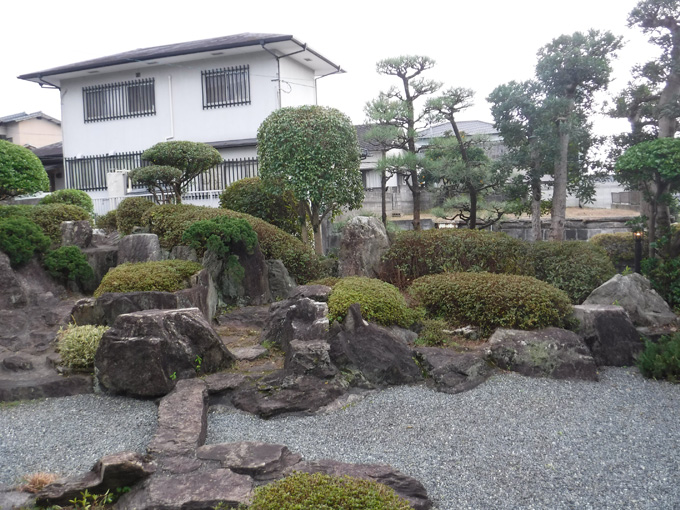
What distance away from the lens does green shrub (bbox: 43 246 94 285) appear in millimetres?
9594

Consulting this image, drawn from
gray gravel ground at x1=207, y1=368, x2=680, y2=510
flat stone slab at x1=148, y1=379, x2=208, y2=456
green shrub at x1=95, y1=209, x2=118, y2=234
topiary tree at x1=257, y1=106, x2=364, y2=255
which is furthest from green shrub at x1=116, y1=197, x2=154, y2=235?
gray gravel ground at x1=207, y1=368, x2=680, y2=510

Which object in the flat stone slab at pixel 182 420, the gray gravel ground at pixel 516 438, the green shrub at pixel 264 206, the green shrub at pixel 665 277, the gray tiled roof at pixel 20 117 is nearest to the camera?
the gray gravel ground at pixel 516 438

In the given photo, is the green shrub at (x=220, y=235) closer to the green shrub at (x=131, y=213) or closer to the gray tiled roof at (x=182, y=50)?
the green shrub at (x=131, y=213)

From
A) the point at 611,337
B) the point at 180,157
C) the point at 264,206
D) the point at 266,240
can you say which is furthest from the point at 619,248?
the point at 180,157

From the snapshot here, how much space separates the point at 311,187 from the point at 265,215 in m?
1.83

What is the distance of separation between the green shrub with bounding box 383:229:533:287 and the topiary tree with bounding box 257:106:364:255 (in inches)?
100.0

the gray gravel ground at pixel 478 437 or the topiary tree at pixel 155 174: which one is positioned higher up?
the topiary tree at pixel 155 174

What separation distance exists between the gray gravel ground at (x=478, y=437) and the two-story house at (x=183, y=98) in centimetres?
1386

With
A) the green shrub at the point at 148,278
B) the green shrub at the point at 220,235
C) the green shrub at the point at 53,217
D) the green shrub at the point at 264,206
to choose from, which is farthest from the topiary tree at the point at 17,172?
the green shrub at the point at 220,235

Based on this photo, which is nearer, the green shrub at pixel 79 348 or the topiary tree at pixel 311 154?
the green shrub at pixel 79 348

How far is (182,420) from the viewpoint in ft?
18.0

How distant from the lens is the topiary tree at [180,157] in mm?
13531

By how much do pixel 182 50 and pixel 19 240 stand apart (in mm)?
12533

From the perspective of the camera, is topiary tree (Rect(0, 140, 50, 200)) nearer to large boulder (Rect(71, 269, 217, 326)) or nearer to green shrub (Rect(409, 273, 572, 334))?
large boulder (Rect(71, 269, 217, 326))
